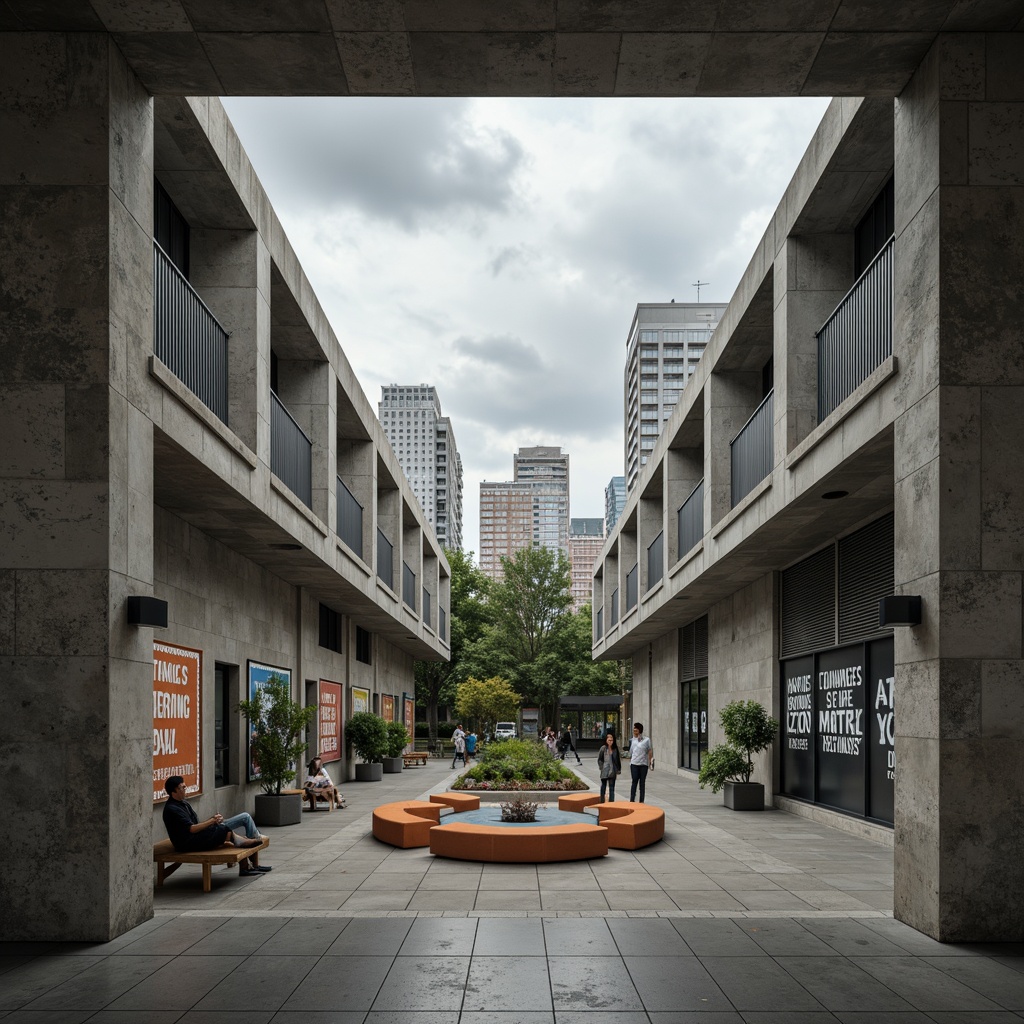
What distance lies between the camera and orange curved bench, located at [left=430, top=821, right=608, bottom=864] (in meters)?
12.3

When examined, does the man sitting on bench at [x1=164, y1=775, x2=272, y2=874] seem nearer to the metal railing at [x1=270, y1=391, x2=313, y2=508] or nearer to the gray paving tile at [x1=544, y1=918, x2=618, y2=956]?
the gray paving tile at [x1=544, y1=918, x2=618, y2=956]

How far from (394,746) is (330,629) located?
5.82 meters

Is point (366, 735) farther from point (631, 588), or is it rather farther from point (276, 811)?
point (631, 588)

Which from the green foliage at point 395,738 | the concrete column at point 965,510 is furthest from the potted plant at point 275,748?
the green foliage at point 395,738

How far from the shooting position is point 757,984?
7.01 meters

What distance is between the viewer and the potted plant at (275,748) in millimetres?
16812

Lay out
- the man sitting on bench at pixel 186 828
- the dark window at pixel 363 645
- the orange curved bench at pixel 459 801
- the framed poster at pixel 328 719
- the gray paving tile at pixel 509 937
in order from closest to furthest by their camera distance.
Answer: the gray paving tile at pixel 509 937 < the man sitting on bench at pixel 186 828 < the orange curved bench at pixel 459 801 < the framed poster at pixel 328 719 < the dark window at pixel 363 645

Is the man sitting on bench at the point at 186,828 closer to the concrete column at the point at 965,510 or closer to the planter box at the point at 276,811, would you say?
the planter box at the point at 276,811

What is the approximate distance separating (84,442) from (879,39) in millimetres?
7467

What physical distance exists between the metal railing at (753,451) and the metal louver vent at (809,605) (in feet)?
5.51

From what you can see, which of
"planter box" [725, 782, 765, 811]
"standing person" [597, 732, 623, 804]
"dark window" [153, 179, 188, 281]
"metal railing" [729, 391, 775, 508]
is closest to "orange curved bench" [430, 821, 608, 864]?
"standing person" [597, 732, 623, 804]

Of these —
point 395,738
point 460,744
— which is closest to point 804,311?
point 395,738

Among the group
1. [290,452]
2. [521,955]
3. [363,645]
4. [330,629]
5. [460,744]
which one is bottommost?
[460,744]

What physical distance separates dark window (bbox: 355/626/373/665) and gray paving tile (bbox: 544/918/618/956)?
72.2ft
